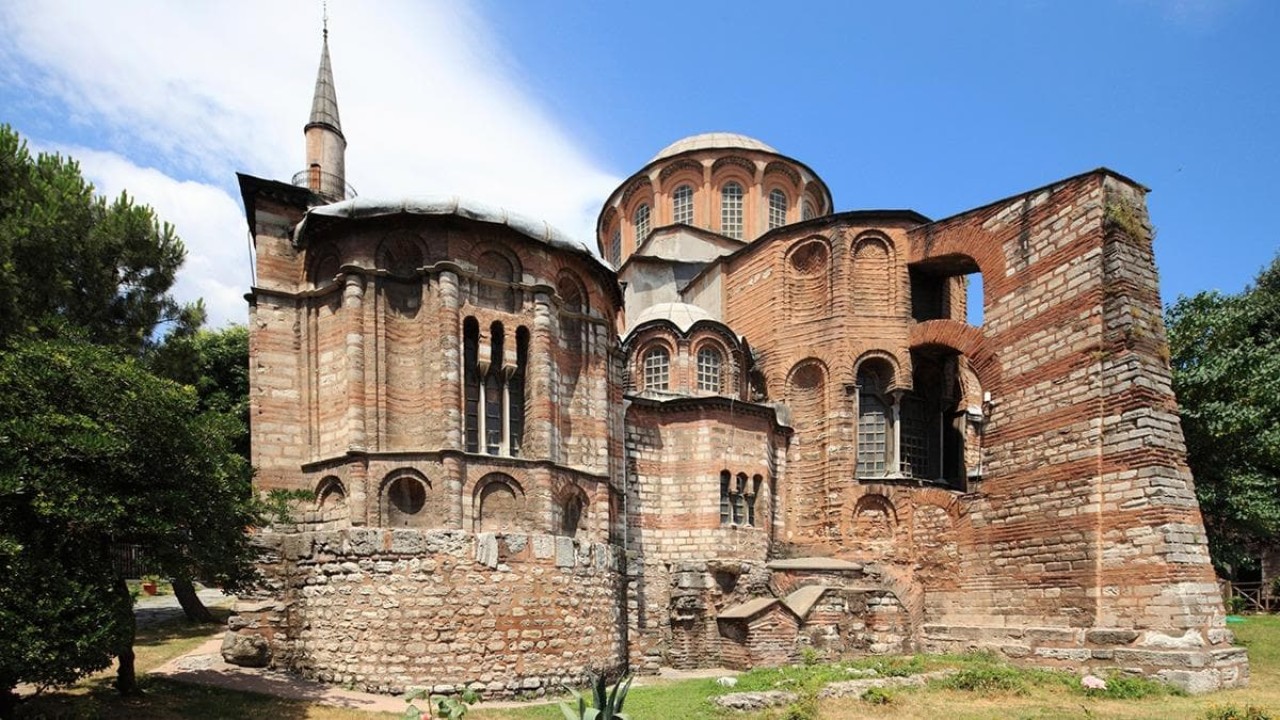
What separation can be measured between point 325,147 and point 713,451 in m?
12.8

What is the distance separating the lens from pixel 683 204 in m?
30.6

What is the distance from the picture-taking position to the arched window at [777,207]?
30172mm

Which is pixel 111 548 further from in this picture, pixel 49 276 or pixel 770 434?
pixel 770 434

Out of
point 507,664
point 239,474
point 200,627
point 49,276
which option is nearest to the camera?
point 239,474

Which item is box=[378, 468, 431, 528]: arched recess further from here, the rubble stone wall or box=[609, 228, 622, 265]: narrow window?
box=[609, 228, 622, 265]: narrow window

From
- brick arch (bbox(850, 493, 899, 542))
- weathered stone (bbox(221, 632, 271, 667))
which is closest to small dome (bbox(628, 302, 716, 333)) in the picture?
brick arch (bbox(850, 493, 899, 542))

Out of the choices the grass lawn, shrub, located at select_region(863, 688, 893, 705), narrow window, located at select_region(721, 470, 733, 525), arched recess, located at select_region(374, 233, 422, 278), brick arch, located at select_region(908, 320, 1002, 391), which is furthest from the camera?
narrow window, located at select_region(721, 470, 733, 525)

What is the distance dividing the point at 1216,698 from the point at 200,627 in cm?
1964

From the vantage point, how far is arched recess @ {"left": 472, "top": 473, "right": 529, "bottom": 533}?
15.1 metres

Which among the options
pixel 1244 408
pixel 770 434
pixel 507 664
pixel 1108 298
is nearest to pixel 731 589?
pixel 770 434

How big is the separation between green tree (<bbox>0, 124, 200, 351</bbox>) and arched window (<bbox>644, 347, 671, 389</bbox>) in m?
11.4

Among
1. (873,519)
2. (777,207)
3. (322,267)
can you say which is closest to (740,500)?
(873,519)

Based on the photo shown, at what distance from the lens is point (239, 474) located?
39.1 feet

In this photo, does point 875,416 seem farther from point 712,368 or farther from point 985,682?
point 985,682
